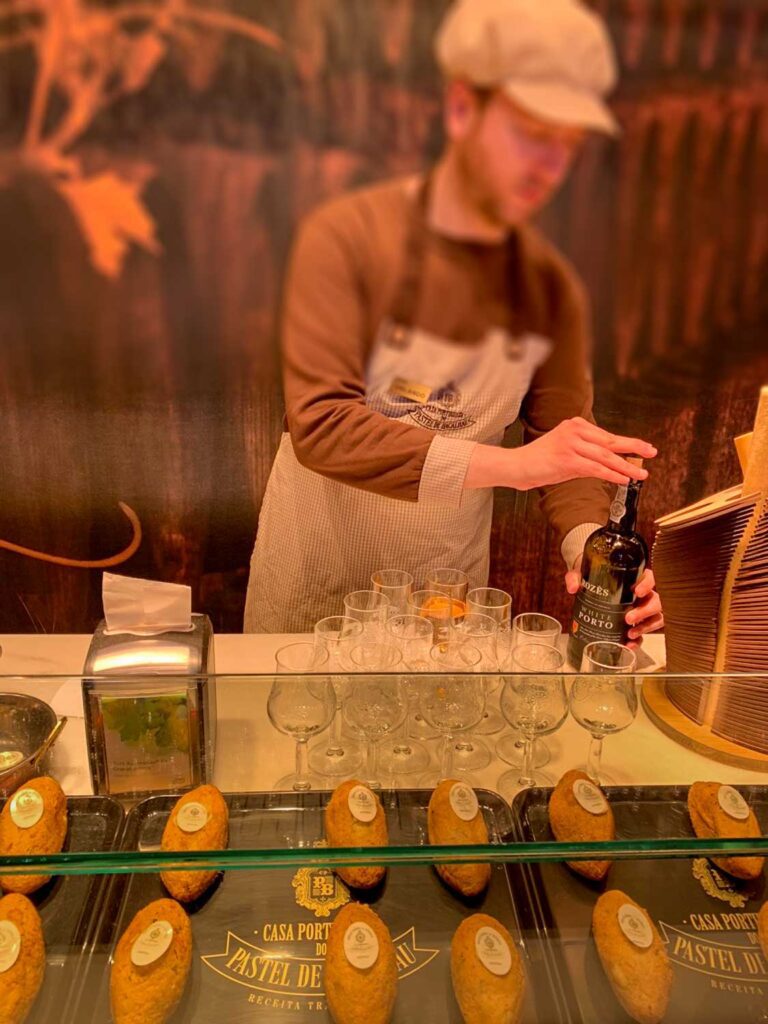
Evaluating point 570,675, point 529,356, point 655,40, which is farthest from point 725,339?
point 570,675

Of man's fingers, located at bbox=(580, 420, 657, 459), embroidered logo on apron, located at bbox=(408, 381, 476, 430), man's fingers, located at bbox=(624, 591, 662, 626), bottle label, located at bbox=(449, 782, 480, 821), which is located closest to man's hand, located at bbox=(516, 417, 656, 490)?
→ man's fingers, located at bbox=(580, 420, 657, 459)

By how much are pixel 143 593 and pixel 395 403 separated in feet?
1.82

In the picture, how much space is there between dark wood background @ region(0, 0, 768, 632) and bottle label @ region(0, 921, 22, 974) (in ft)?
2.67

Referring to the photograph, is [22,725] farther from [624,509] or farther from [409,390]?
[624,509]

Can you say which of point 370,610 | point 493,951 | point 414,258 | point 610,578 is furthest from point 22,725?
point 610,578

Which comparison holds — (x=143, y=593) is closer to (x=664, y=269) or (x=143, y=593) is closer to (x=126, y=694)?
(x=126, y=694)

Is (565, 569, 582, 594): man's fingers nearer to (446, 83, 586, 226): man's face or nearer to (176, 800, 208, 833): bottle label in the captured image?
(446, 83, 586, 226): man's face

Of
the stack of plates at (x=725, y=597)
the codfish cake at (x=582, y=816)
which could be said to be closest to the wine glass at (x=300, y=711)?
the codfish cake at (x=582, y=816)

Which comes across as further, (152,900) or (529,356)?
(529,356)

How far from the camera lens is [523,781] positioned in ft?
4.01

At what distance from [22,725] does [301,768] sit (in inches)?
17.0

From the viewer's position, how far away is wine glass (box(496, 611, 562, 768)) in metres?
1.28

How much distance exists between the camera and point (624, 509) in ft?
5.15

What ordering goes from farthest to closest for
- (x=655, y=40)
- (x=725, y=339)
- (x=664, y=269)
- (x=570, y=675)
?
(x=725, y=339) → (x=664, y=269) → (x=655, y=40) → (x=570, y=675)
